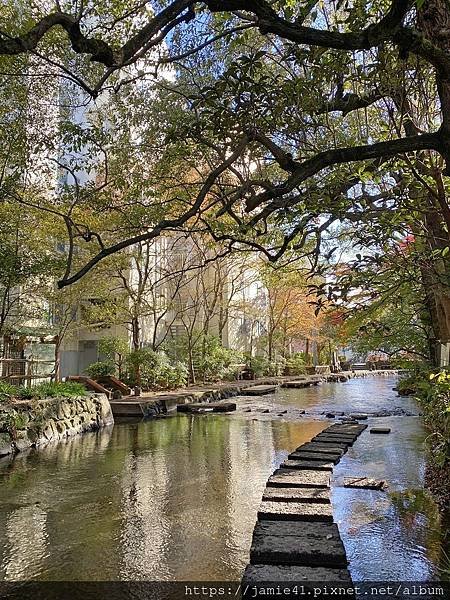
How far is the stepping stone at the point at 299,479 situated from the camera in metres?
5.91

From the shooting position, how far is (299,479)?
6145 millimetres

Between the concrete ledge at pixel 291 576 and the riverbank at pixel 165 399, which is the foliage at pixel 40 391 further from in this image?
the concrete ledge at pixel 291 576

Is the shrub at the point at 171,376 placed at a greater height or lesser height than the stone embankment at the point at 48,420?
greater

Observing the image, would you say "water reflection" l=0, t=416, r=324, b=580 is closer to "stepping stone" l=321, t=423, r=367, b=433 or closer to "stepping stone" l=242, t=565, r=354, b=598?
"stepping stone" l=321, t=423, r=367, b=433

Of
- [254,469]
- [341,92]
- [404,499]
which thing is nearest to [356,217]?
[341,92]

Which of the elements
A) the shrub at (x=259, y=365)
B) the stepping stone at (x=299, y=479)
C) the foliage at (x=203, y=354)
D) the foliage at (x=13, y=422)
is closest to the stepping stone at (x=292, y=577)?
the stepping stone at (x=299, y=479)

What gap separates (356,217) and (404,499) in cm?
384

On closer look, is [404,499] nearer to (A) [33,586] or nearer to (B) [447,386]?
(B) [447,386]

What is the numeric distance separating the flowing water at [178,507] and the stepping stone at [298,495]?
18.3 inches

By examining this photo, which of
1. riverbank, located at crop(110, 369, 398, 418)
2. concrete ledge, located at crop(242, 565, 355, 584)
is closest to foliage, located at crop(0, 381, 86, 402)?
riverbank, located at crop(110, 369, 398, 418)

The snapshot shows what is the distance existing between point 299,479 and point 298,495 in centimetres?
74

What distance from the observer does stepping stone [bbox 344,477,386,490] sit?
7.15 meters

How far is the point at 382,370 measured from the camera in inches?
1821

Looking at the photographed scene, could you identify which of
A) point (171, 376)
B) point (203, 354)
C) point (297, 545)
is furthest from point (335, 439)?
point (203, 354)
